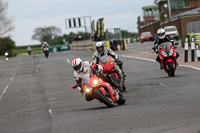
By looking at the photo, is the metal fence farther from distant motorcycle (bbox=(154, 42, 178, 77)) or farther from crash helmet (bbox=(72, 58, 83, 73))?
crash helmet (bbox=(72, 58, 83, 73))

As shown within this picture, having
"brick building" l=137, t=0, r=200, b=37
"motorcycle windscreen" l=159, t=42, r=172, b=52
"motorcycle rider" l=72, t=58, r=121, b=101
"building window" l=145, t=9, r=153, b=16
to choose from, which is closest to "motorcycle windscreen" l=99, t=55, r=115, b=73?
"motorcycle rider" l=72, t=58, r=121, b=101

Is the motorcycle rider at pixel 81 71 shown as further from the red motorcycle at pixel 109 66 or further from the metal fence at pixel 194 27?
the metal fence at pixel 194 27

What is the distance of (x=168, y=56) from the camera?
60.2ft

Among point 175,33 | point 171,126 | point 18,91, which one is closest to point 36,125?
point 171,126

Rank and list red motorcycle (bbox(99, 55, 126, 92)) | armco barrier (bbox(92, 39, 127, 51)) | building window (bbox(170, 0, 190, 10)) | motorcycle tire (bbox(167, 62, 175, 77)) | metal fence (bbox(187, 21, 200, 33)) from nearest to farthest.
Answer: red motorcycle (bbox(99, 55, 126, 92)) → motorcycle tire (bbox(167, 62, 175, 77)) → metal fence (bbox(187, 21, 200, 33)) → armco barrier (bbox(92, 39, 127, 51)) → building window (bbox(170, 0, 190, 10))

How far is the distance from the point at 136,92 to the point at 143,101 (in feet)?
8.80

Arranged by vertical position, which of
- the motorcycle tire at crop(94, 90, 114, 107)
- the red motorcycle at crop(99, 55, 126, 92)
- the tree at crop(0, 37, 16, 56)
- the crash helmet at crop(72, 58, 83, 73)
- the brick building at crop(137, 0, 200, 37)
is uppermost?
Result: the brick building at crop(137, 0, 200, 37)

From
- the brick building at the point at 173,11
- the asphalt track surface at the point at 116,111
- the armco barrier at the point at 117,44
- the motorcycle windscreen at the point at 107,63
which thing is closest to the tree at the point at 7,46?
the brick building at the point at 173,11

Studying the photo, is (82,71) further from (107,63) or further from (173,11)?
(173,11)

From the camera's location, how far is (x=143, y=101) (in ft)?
42.4

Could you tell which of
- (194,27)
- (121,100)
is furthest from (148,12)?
(121,100)

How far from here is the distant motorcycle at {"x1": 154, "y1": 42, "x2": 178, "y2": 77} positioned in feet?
60.1

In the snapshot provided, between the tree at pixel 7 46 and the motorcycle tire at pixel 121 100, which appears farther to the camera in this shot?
the tree at pixel 7 46

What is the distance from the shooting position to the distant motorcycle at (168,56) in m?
18.3
